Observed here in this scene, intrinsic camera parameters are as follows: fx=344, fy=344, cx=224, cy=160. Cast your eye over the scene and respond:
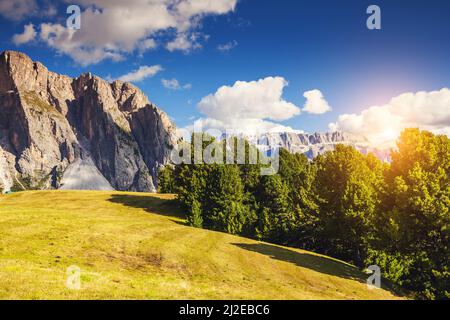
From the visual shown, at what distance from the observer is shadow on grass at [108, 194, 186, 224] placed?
8250 centimetres

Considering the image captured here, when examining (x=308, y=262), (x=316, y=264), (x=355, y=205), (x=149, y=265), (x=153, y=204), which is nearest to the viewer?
(x=149, y=265)

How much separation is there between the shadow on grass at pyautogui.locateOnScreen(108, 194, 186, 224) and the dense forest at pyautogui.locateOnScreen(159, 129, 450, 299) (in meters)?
3.49

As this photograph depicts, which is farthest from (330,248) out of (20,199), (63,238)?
(20,199)

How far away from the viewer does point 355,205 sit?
46562 mm

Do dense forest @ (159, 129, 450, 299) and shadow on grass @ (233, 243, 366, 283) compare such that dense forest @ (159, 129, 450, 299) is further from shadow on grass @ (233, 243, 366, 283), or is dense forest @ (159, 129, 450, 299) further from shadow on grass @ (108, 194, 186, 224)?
shadow on grass @ (233, 243, 366, 283)

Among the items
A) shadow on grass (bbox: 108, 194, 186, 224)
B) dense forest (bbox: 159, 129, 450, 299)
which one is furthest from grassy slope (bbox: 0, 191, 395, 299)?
shadow on grass (bbox: 108, 194, 186, 224)

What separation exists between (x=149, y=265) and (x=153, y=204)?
57.8m

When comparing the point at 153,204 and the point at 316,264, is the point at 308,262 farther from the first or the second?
the point at 153,204

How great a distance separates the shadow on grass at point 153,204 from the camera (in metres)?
82.5

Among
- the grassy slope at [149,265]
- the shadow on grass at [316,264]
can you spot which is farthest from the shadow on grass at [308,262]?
the grassy slope at [149,265]

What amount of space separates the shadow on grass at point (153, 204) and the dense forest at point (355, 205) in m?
3.49

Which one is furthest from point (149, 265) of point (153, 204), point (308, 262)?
point (153, 204)

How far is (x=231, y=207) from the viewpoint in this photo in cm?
7638
